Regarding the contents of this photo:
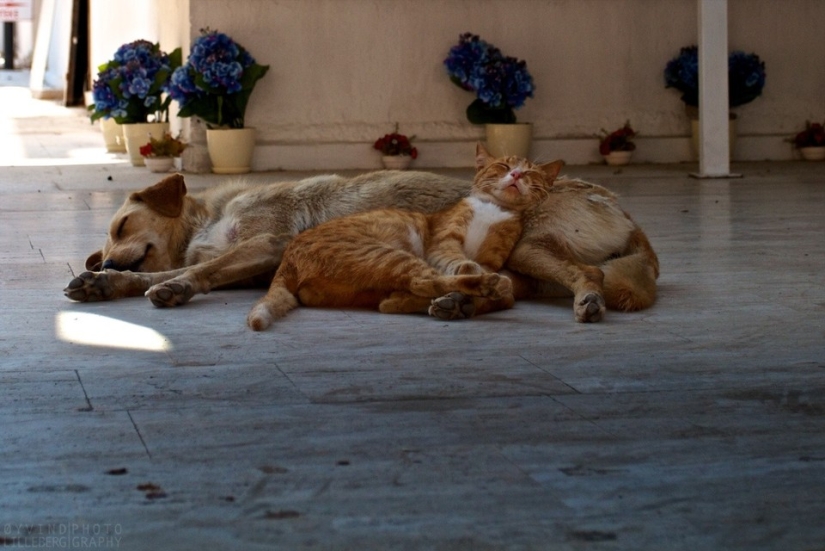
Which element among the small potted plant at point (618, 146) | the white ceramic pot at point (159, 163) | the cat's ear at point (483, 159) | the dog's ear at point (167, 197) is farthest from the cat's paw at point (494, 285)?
the small potted plant at point (618, 146)

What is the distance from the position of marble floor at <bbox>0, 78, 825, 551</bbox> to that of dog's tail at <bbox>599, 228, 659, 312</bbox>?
0.33 feet

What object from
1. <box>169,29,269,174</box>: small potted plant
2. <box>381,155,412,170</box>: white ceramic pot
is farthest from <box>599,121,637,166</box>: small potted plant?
<box>169,29,269,174</box>: small potted plant

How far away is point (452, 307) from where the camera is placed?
424 cm

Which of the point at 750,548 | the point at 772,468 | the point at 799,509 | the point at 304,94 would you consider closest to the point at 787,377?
the point at 772,468

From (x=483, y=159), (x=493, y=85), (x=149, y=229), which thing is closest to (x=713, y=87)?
(x=493, y=85)

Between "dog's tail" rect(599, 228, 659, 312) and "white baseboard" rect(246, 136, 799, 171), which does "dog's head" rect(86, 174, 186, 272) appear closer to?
"dog's tail" rect(599, 228, 659, 312)

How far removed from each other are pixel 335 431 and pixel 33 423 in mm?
737

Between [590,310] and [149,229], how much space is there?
191cm

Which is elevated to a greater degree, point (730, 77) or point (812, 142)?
point (730, 77)

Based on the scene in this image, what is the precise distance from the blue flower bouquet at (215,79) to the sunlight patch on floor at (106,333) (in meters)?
6.06

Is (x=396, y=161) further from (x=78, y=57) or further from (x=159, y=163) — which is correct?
(x=78, y=57)

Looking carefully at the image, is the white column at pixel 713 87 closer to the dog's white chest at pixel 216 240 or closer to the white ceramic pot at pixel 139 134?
the white ceramic pot at pixel 139 134

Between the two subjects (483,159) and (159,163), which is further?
(159,163)

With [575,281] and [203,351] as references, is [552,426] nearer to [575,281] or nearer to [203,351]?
[203,351]
